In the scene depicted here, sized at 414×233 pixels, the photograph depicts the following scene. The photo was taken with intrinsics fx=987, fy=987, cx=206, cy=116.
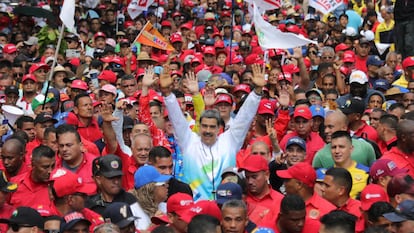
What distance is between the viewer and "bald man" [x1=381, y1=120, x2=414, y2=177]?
9.41m

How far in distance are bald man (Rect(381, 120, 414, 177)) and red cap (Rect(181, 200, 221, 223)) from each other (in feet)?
7.33

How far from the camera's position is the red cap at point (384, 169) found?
880 cm

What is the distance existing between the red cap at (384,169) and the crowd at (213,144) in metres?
0.01

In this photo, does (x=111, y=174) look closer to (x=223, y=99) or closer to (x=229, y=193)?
(x=229, y=193)

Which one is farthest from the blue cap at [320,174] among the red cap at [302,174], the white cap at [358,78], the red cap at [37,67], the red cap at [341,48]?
the red cap at [341,48]

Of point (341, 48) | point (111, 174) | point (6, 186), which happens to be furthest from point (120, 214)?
point (341, 48)

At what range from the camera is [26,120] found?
11.4m

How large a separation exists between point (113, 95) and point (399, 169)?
4.77m

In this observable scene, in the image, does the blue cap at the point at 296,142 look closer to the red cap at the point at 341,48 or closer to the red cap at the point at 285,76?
the red cap at the point at 285,76

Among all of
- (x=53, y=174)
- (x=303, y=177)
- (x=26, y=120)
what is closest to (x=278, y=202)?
(x=303, y=177)

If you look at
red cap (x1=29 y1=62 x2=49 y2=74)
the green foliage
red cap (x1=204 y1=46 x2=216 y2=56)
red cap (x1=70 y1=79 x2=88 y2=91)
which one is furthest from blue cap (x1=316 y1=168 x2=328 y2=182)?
the green foliage

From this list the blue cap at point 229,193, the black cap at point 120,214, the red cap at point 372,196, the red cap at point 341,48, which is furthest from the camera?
the red cap at point 341,48

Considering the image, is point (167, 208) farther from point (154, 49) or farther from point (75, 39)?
point (75, 39)

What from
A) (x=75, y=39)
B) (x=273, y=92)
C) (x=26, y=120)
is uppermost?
(x=26, y=120)
